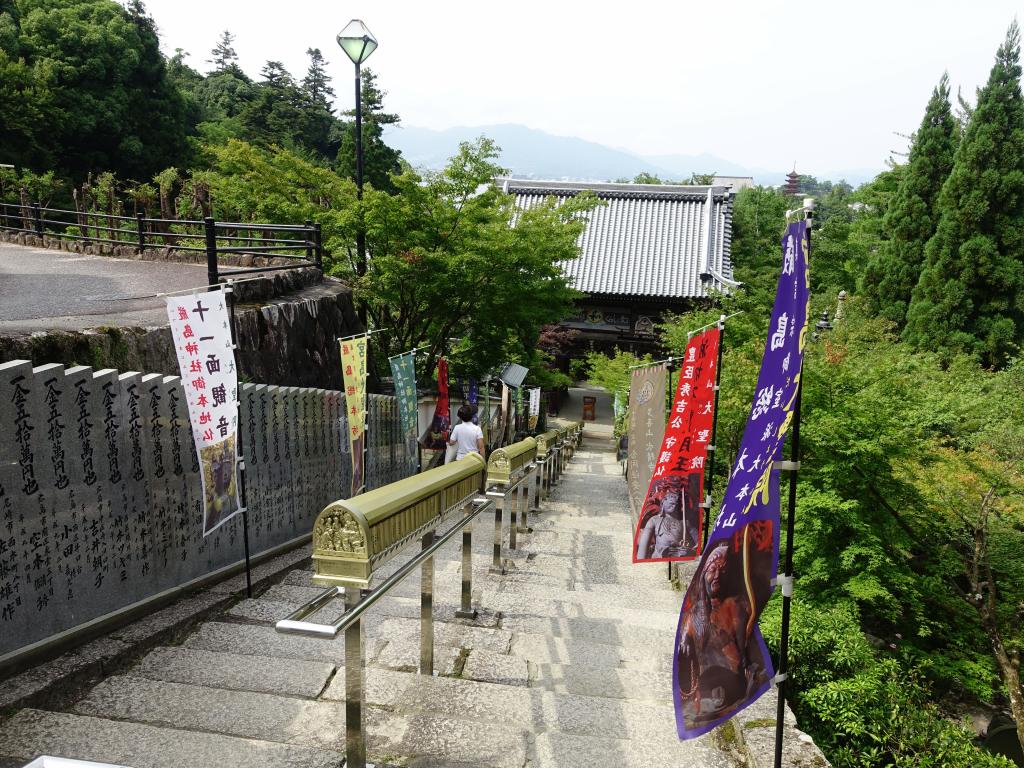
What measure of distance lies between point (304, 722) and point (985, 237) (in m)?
20.6

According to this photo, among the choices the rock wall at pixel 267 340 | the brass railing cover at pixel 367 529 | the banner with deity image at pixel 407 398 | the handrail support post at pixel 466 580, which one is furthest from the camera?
the banner with deity image at pixel 407 398

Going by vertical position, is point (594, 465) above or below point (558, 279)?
below

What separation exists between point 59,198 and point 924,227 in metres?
29.1

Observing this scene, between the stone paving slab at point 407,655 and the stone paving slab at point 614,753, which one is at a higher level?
the stone paving slab at point 614,753

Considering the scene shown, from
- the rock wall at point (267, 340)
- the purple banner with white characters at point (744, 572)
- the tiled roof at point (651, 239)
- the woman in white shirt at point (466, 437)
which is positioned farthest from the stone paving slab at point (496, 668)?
the tiled roof at point (651, 239)

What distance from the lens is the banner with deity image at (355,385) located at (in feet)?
22.7

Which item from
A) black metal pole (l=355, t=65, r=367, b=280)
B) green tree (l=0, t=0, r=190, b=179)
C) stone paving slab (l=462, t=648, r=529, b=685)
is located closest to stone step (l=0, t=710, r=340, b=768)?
stone paving slab (l=462, t=648, r=529, b=685)

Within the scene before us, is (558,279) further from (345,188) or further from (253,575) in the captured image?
(253,575)

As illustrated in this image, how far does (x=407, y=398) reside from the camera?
9.53 m

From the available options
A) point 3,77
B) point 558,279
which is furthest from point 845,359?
point 3,77

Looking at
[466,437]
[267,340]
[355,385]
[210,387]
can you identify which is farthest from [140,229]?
[210,387]

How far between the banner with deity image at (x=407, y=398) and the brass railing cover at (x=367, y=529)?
579 cm

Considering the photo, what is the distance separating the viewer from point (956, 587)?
26.2 feet

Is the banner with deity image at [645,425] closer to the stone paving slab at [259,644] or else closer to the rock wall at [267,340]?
the stone paving slab at [259,644]
